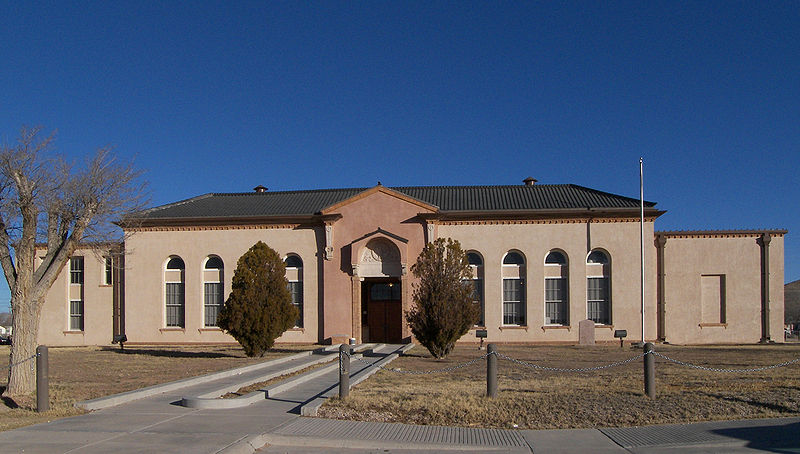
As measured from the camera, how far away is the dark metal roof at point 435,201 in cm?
3334

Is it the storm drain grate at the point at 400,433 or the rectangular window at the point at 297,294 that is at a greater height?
the rectangular window at the point at 297,294

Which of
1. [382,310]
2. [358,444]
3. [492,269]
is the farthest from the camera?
[382,310]

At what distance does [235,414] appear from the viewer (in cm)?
1152

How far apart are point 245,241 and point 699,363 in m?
21.4

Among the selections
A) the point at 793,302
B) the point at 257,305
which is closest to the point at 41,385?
the point at 257,305

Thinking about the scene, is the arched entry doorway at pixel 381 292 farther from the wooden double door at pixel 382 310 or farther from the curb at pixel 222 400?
A: the curb at pixel 222 400

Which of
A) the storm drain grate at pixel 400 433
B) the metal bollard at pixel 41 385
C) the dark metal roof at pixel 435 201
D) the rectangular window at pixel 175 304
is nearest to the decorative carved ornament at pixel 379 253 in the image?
the dark metal roof at pixel 435 201

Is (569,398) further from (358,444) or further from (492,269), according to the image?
(492,269)

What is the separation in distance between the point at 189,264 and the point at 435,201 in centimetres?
1278

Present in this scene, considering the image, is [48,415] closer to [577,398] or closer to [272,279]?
[577,398]

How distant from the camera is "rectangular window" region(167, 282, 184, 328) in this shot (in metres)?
34.5

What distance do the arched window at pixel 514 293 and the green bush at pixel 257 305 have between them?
11.2 metres

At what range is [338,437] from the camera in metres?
9.77

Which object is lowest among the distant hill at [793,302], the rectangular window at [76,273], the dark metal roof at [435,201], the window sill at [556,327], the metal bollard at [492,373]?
the distant hill at [793,302]
